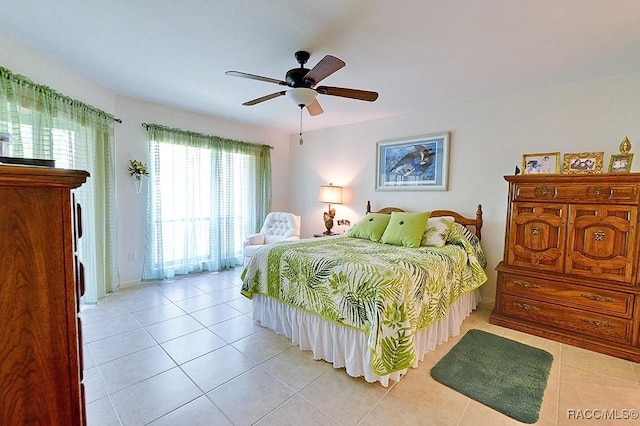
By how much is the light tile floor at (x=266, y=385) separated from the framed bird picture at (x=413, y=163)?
193 centimetres

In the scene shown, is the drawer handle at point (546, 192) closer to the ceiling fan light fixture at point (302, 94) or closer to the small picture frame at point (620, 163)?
the small picture frame at point (620, 163)

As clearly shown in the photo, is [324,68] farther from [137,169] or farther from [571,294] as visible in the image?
[137,169]

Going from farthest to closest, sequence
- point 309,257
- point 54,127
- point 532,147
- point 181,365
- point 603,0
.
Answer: point 532,147 < point 54,127 < point 309,257 < point 181,365 < point 603,0

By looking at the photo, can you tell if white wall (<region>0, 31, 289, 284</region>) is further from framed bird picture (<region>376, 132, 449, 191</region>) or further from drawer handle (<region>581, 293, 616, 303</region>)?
drawer handle (<region>581, 293, 616, 303</region>)

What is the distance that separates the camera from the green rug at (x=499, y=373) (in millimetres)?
1770

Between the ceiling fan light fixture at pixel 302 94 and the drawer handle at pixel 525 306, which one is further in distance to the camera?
the drawer handle at pixel 525 306

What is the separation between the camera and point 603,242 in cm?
242

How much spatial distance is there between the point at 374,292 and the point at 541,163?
2.52 metres

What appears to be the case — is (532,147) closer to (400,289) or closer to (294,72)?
(400,289)

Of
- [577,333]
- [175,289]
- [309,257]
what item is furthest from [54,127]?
[577,333]

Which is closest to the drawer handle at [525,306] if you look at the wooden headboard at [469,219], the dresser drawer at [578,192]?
the wooden headboard at [469,219]

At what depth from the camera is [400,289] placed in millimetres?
1889

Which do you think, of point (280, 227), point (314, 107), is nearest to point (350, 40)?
point (314, 107)

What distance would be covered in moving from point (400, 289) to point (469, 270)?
1410mm
